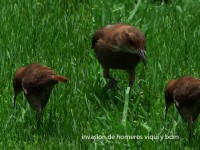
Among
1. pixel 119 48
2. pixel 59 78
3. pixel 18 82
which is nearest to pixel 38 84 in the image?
pixel 59 78

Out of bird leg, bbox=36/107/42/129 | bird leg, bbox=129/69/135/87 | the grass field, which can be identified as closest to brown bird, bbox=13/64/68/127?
bird leg, bbox=36/107/42/129

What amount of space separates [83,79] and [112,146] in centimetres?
166

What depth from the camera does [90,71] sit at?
8.83 meters

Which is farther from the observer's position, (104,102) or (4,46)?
(4,46)

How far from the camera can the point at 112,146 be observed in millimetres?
7023

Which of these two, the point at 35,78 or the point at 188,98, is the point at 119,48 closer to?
the point at 35,78

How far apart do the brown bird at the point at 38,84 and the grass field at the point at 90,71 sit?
20 centimetres

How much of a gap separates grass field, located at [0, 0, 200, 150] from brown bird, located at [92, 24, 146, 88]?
0.21 metres

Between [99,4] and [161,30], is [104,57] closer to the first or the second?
[161,30]

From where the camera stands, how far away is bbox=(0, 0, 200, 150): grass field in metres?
7.20

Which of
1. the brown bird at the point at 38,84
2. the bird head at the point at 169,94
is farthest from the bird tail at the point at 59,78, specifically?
the bird head at the point at 169,94

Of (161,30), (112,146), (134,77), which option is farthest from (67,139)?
(161,30)

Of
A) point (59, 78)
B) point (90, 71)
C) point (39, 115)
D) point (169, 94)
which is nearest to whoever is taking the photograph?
point (59, 78)

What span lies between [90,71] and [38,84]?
161 cm
